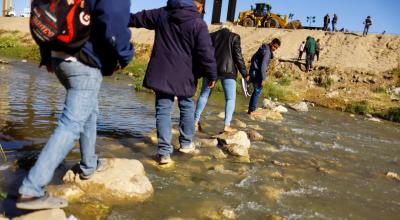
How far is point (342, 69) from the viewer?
812 inches

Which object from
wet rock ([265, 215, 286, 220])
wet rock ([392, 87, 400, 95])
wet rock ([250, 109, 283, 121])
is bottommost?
wet rock ([250, 109, 283, 121])

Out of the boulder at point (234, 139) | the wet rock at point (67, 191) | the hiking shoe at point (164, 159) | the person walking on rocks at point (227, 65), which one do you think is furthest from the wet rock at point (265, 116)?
the wet rock at point (67, 191)

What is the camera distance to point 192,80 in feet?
14.7

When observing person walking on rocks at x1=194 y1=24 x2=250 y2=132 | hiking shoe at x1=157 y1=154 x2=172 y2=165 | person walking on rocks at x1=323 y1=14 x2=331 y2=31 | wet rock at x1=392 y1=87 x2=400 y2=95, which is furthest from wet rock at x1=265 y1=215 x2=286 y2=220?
person walking on rocks at x1=323 y1=14 x2=331 y2=31

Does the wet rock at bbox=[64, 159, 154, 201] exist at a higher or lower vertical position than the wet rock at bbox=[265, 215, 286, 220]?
higher

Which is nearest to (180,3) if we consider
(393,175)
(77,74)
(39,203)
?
(77,74)

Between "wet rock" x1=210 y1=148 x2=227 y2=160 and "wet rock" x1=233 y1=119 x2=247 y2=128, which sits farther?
"wet rock" x1=233 y1=119 x2=247 y2=128

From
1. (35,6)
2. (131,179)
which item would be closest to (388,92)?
(131,179)

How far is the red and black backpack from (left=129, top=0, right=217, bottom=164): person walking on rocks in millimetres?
1590

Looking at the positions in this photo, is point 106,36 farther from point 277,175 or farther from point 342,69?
point 342,69

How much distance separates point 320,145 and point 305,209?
11.1 ft

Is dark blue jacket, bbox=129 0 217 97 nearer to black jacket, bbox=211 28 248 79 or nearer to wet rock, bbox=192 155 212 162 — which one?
wet rock, bbox=192 155 212 162

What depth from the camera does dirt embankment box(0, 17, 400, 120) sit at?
16125 mm

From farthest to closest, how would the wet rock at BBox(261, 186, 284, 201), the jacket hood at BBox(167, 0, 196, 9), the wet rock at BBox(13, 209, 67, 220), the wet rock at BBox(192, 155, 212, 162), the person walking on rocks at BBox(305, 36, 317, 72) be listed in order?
the person walking on rocks at BBox(305, 36, 317, 72), the wet rock at BBox(192, 155, 212, 162), the jacket hood at BBox(167, 0, 196, 9), the wet rock at BBox(261, 186, 284, 201), the wet rock at BBox(13, 209, 67, 220)
